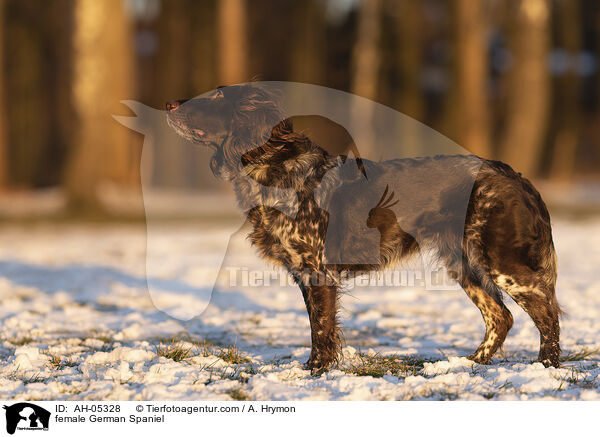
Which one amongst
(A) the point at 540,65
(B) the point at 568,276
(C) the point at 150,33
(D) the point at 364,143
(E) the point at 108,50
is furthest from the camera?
(C) the point at 150,33

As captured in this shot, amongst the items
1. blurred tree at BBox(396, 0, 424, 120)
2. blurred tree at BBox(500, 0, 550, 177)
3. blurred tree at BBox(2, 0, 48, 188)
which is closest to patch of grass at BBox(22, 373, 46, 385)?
blurred tree at BBox(500, 0, 550, 177)

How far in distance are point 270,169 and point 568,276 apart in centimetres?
520

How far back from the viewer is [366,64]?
75.8 ft

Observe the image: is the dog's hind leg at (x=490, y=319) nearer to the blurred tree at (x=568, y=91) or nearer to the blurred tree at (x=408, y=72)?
the blurred tree at (x=408, y=72)

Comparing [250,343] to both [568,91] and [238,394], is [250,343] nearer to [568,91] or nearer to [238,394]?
[238,394]

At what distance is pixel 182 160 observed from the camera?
30.0 m

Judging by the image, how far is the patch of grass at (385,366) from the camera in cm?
406

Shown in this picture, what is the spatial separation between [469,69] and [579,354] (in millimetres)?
13933

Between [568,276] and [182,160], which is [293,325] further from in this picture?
[182,160]

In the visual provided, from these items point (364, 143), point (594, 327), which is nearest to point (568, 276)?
point (594, 327)

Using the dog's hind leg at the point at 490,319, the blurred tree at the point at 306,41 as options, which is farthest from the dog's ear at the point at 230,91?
the blurred tree at the point at 306,41

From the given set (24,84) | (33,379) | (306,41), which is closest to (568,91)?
(306,41)

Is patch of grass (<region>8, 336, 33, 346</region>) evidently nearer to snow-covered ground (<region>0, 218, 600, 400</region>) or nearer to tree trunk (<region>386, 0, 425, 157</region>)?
snow-covered ground (<region>0, 218, 600, 400</region>)
